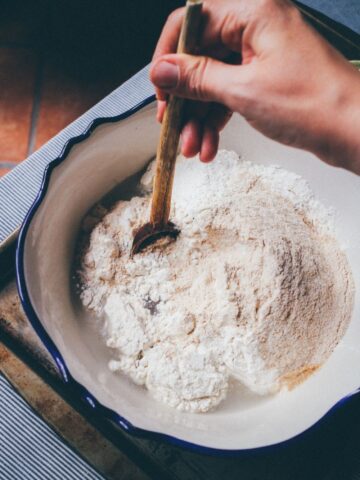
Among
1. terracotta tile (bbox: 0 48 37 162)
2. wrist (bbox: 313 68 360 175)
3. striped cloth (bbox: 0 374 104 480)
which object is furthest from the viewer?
terracotta tile (bbox: 0 48 37 162)

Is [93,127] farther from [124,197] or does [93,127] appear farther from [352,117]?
[352,117]

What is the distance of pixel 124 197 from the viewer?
58 centimetres

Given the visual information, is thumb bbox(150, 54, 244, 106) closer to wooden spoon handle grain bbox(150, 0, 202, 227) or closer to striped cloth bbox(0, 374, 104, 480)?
wooden spoon handle grain bbox(150, 0, 202, 227)

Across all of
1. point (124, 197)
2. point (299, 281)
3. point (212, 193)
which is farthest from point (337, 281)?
point (124, 197)

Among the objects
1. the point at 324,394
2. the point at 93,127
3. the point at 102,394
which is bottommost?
the point at 324,394

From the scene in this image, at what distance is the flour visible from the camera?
46cm

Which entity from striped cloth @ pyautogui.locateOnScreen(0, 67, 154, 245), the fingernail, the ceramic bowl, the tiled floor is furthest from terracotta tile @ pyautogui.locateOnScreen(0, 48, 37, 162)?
the fingernail

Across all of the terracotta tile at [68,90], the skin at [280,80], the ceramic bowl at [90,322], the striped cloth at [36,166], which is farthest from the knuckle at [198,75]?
the terracotta tile at [68,90]

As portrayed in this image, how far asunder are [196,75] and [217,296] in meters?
0.22

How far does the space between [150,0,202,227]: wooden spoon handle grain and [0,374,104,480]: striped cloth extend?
0.88ft

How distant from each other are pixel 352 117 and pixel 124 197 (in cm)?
29

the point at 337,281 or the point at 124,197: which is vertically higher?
the point at 124,197

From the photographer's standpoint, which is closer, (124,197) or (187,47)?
(187,47)

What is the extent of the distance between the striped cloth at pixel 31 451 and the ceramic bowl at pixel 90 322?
0.43ft
